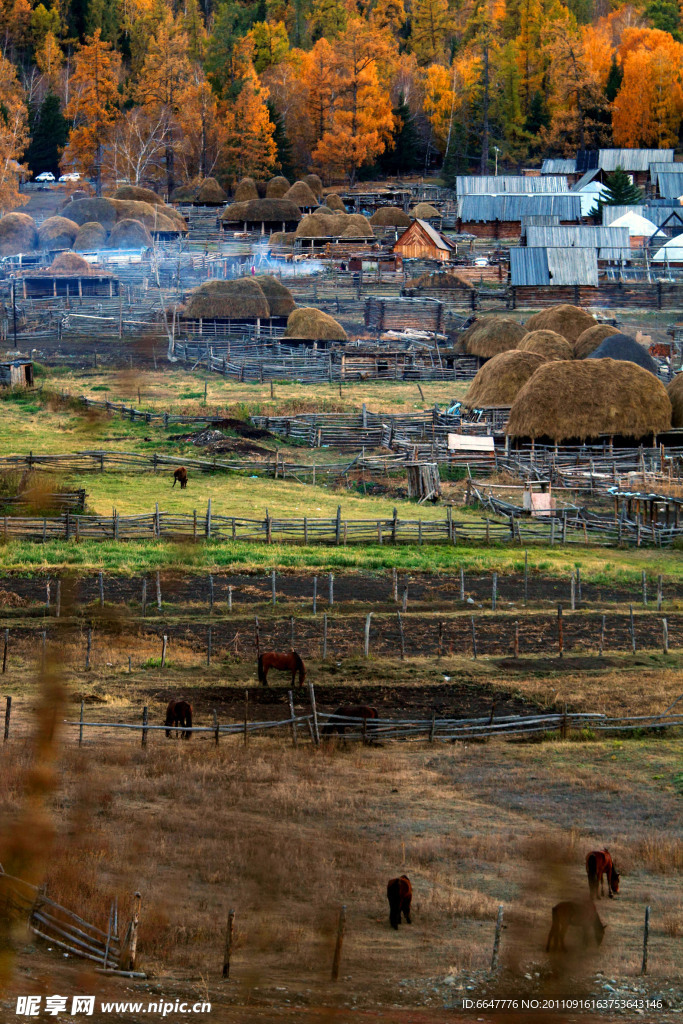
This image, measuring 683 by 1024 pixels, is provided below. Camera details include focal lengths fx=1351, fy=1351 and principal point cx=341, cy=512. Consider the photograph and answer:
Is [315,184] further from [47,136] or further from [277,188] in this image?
[47,136]

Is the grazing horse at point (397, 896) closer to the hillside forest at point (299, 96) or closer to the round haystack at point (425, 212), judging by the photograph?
the round haystack at point (425, 212)

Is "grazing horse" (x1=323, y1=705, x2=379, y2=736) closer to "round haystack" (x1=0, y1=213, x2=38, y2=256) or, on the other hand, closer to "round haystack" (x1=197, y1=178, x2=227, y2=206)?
"round haystack" (x1=0, y1=213, x2=38, y2=256)

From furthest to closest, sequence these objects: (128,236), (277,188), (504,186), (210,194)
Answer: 1. (210,194)
2. (277,188)
3. (504,186)
4. (128,236)

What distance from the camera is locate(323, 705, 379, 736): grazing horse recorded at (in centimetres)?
1744

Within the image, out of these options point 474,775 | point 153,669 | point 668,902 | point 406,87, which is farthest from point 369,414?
point 406,87

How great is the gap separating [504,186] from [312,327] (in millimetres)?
36753

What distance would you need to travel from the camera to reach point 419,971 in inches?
414

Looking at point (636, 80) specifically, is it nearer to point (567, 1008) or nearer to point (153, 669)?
point (153, 669)

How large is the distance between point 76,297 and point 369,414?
32841 mm

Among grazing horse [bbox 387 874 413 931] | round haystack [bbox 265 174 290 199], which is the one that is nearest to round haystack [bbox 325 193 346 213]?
round haystack [bbox 265 174 290 199]

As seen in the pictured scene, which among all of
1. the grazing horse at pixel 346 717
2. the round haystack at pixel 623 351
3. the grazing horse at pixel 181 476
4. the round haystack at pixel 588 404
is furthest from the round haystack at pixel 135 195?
the grazing horse at pixel 346 717

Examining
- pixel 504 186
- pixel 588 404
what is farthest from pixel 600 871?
pixel 504 186

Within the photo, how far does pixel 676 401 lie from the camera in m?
39.2

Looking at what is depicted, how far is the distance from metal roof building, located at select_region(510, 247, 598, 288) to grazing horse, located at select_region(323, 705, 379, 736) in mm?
52348
